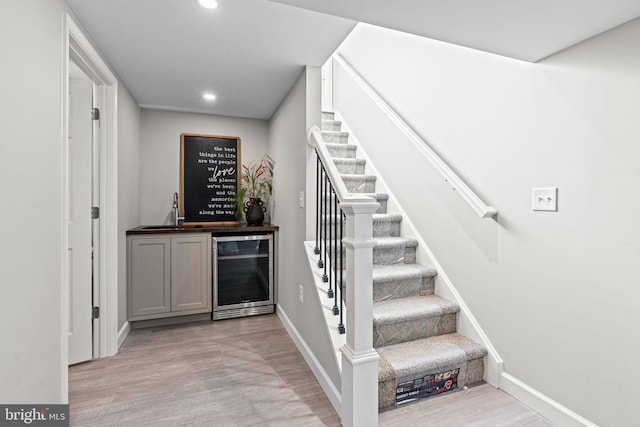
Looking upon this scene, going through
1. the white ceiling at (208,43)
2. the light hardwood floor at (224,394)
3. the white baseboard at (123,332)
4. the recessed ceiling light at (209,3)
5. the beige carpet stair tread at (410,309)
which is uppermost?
the white ceiling at (208,43)

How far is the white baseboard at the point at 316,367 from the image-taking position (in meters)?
1.66

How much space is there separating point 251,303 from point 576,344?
259 centimetres

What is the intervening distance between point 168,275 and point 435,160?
2601 millimetres

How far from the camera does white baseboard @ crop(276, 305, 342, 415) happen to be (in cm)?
166

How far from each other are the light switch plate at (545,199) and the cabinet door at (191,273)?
8.80ft

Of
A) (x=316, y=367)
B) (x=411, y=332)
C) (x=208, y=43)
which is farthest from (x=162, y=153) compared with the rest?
(x=411, y=332)

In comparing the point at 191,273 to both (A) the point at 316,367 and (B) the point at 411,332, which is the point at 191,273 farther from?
(B) the point at 411,332

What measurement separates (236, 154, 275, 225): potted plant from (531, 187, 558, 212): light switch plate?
2.51m

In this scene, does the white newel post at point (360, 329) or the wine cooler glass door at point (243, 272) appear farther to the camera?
the wine cooler glass door at point (243, 272)

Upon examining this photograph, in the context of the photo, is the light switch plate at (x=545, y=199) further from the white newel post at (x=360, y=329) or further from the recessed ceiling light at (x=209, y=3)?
the recessed ceiling light at (x=209, y=3)

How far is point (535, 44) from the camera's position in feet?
4.58

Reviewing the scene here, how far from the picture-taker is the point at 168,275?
284cm

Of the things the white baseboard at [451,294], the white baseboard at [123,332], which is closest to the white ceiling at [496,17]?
the white baseboard at [451,294]

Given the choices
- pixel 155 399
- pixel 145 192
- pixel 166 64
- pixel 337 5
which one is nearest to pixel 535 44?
pixel 337 5
